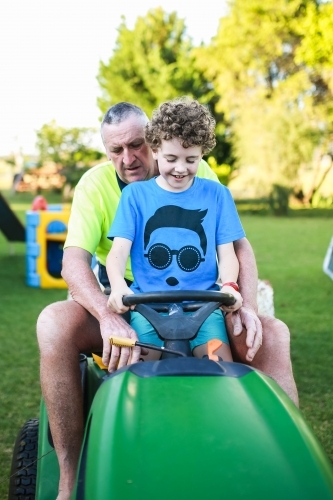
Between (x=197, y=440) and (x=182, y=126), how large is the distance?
108 cm

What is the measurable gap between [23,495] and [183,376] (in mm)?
1131

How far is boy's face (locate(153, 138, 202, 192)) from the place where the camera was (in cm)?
221

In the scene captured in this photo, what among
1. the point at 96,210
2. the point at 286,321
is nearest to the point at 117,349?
the point at 96,210

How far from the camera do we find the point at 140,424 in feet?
4.91

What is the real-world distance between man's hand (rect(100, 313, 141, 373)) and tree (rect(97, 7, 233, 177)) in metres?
26.4

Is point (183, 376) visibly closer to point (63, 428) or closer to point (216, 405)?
point (216, 405)

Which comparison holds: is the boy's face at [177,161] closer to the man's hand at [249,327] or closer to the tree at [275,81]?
the man's hand at [249,327]

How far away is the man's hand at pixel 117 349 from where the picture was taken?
6.31 ft

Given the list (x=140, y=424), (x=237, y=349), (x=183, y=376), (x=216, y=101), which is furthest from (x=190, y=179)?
(x=216, y=101)

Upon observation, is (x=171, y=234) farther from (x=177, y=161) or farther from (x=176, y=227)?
(x=177, y=161)

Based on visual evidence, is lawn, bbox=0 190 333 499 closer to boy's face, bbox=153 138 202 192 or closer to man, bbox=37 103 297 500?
man, bbox=37 103 297 500

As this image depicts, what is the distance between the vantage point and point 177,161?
2.24 m

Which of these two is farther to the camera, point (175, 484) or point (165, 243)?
point (165, 243)

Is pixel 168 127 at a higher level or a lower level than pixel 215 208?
higher
